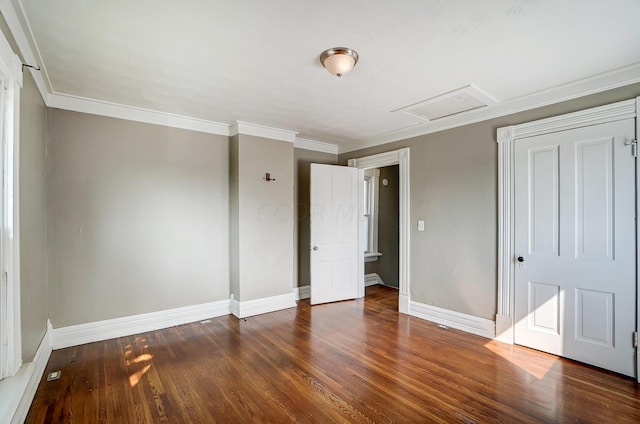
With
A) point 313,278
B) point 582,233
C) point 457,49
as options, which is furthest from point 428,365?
point 457,49

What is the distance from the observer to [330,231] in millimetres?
4848

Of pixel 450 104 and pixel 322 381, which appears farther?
pixel 450 104

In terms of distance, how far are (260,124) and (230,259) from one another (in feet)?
6.15

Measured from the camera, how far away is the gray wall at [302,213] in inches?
197

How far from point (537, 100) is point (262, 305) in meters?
3.97

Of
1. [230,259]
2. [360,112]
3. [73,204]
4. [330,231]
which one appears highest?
[360,112]

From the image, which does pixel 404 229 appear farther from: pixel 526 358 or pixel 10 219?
pixel 10 219

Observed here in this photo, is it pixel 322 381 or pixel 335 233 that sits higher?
pixel 335 233

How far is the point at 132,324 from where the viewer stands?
354cm

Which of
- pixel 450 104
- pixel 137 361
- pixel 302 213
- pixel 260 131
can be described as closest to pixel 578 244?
pixel 450 104

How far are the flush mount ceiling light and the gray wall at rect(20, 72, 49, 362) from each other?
84.5 inches

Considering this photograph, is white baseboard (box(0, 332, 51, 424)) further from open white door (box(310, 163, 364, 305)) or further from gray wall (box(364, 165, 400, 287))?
gray wall (box(364, 165, 400, 287))

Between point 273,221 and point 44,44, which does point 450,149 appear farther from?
point 44,44

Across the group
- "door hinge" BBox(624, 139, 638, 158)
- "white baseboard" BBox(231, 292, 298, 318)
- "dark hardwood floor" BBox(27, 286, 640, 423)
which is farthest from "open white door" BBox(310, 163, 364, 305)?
"door hinge" BBox(624, 139, 638, 158)
